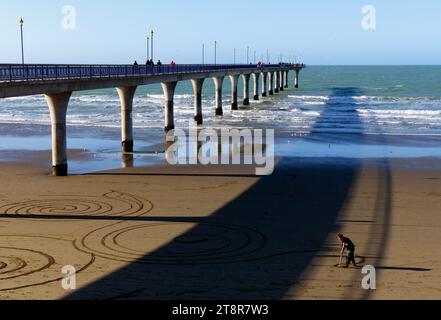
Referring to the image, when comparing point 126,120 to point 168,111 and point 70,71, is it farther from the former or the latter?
point 168,111

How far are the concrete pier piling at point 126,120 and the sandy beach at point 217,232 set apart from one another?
22.8ft

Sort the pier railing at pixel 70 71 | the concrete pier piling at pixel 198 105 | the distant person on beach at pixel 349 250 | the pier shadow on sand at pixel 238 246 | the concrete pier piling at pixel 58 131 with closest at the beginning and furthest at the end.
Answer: the pier shadow on sand at pixel 238 246, the distant person on beach at pixel 349 250, the pier railing at pixel 70 71, the concrete pier piling at pixel 58 131, the concrete pier piling at pixel 198 105

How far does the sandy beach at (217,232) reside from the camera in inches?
480

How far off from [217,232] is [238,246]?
136cm

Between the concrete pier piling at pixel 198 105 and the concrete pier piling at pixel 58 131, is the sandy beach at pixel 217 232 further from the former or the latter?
the concrete pier piling at pixel 198 105

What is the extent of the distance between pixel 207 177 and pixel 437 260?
39.3 feet

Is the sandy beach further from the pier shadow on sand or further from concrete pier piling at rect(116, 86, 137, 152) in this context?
concrete pier piling at rect(116, 86, 137, 152)

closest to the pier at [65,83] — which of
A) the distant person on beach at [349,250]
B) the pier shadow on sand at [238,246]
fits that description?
the pier shadow on sand at [238,246]

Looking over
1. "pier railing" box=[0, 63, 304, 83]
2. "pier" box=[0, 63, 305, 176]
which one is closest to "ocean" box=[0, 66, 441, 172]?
→ "pier" box=[0, 63, 305, 176]

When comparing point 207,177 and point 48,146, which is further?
point 48,146

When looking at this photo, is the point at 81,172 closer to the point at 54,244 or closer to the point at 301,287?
the point at 54,244

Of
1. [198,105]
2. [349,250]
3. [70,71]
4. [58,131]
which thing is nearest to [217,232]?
[349,250]

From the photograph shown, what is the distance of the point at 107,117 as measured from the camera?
54188mm
